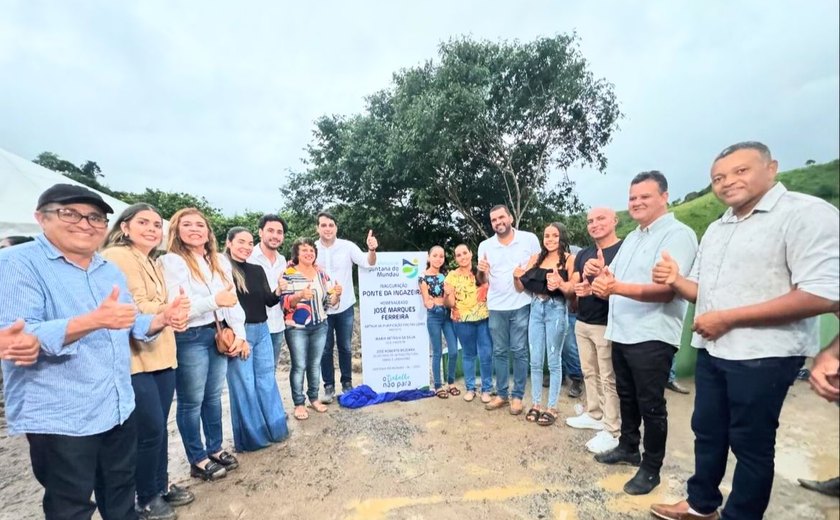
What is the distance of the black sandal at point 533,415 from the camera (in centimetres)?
347

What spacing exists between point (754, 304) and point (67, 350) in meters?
2.59

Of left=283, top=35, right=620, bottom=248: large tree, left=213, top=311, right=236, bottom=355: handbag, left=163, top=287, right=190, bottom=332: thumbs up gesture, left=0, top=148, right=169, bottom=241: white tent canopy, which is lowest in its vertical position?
left=213, top=311, right=236, bottom=355: handbag

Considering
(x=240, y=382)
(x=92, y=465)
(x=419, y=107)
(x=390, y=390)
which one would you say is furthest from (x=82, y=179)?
(x=419, y=107)

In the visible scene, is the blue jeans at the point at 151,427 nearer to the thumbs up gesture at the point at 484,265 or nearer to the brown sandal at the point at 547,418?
the thumbs up gesture at the point at 484,265

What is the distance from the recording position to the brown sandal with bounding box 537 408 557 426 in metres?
3.40

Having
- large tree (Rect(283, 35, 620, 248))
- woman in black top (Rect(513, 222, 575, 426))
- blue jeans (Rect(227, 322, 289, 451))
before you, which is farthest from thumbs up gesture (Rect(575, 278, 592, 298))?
large tree (Rect(283, 35, 620, 248))

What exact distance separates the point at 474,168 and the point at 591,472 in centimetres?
834

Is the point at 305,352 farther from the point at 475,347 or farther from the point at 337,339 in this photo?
the point at 475,347

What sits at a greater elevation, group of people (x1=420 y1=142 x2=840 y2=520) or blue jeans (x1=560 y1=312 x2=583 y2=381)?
group of people (x1=420 y1=142 x2=840 y2=520)

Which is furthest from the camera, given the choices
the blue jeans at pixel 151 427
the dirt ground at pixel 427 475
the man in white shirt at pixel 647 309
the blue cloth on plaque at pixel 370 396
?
the blue cloth on plaque at pixel 370 396

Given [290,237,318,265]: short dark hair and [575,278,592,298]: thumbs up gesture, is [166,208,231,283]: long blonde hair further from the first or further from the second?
[575,278,592,298]: thumbs up gesture

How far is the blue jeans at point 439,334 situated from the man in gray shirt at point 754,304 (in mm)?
2647

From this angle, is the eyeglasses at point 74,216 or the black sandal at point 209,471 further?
the black sandal at point 209,471

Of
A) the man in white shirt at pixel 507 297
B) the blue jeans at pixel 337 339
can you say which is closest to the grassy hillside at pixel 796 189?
the man in white shirt at pixel 507 297
